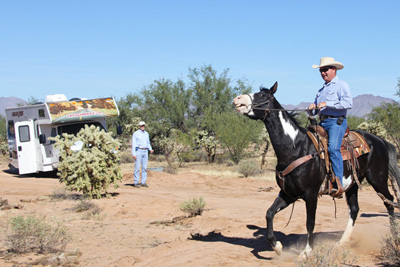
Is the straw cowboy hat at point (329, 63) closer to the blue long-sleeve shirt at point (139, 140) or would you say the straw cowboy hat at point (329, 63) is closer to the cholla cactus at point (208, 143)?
the blue long-sleeve shirt at point (139, 140)

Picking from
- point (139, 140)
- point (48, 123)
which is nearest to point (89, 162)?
point (139, 140)

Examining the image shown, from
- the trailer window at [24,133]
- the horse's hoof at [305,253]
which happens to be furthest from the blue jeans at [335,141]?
the trailer window at [24,133]

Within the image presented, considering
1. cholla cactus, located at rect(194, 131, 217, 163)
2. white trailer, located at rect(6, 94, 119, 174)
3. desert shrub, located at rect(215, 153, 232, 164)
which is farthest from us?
cholla cactus, located at rect(194, 131, 217, 163)

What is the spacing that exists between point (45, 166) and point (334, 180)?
1499 cm

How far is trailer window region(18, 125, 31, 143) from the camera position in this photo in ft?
61.8

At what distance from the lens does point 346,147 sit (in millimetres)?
6961

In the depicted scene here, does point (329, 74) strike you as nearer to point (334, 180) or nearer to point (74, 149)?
point (334, 180)

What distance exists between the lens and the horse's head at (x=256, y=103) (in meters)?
6.30

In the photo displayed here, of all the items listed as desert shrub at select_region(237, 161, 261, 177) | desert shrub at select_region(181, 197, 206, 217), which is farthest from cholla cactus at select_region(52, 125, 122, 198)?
desert shrub at select_region(237, 161, 261, 177)

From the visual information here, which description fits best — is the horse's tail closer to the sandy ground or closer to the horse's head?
the sandy ground

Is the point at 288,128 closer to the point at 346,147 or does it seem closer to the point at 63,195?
the point at 346,147

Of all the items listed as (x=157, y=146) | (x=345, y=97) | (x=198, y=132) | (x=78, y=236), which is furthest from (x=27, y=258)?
(x=157, y=146)

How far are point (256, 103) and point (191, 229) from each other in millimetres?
3615

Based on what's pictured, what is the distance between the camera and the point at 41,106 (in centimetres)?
1825
